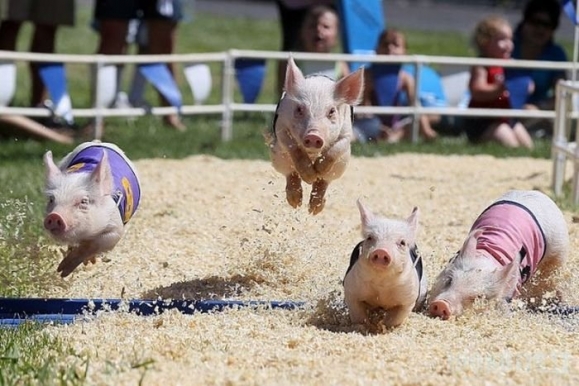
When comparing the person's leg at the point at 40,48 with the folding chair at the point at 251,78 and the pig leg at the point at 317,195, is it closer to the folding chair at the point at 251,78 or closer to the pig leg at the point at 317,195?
the folding chair at the point at 251,78

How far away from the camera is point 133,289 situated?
740cm

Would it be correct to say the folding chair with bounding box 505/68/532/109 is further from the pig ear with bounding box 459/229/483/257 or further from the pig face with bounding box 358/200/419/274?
the pig face with bounding box 358/200/419/274

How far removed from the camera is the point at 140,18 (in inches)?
516

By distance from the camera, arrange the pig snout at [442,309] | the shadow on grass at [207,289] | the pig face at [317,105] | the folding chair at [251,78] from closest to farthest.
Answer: the pig snout at [442,309]
the pig face at [317,105]
the shadow on grass at [207,289]
the folding chair at [251,78]

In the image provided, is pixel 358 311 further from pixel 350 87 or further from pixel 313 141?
pixel 350 87

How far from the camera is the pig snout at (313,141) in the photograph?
688 centimetres

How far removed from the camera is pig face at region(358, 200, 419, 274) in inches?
235

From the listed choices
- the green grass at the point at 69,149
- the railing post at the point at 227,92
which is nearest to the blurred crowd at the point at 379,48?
the green grass at the point at 69,149

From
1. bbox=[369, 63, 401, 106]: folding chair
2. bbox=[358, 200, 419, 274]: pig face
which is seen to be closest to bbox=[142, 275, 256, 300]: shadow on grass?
bbox=[358, 200, 419, 274]: pig face

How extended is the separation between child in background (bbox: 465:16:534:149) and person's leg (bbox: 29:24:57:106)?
422cm

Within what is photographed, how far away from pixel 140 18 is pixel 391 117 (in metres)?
2.74

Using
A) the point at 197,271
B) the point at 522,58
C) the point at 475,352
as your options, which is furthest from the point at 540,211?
the point at 522,58

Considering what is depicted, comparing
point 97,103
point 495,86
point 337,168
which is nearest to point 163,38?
point 97,103

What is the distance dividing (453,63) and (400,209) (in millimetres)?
3845
